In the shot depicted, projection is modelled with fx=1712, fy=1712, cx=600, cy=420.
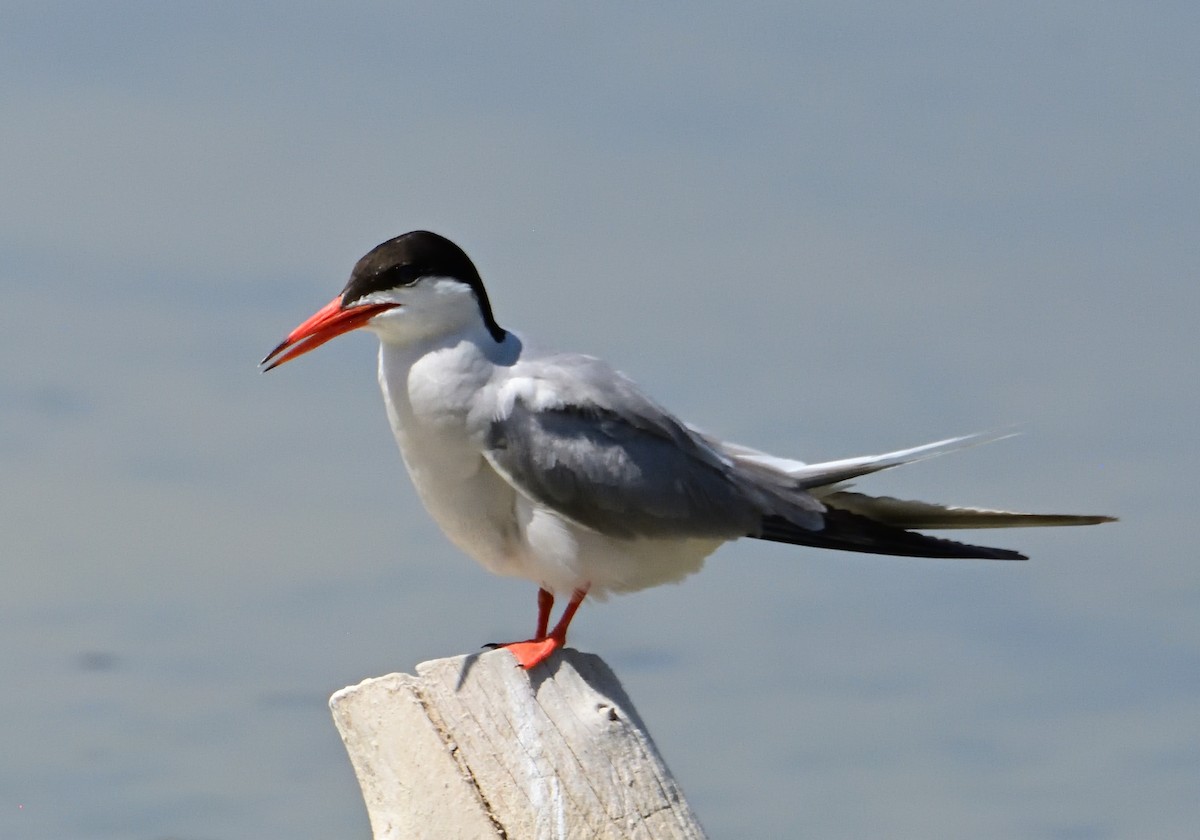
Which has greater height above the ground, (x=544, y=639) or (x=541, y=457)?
(x=541, y=457)

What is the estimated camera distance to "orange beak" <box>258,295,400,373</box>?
795cm

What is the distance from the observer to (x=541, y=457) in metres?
7.84

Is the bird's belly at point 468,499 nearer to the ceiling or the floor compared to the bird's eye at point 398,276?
nearer to the floor

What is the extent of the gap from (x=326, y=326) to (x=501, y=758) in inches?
108

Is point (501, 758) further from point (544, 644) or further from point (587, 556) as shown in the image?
point (587, 556)

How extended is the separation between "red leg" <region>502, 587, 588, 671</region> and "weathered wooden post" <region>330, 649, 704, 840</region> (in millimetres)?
286

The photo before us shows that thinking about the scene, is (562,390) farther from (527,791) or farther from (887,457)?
(527,791)

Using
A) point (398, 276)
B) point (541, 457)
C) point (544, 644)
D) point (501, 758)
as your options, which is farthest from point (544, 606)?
point (501, 758)

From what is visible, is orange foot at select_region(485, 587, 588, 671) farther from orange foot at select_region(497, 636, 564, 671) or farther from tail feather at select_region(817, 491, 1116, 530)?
tail feather at select_region(817, 491, 1116, 530)

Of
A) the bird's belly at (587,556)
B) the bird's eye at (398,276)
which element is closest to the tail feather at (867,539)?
the bird's belly at (587,556)

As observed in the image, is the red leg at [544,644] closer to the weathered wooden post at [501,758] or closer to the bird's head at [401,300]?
the weathered wooden post at [501,758]

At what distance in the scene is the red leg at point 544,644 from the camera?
6.64 m

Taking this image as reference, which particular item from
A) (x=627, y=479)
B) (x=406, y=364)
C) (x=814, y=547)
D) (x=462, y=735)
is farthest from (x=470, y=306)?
(x=462, y=735)

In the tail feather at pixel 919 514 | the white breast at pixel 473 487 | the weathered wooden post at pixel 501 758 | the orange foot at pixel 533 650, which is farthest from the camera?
the tail feather at pixel 919 514
